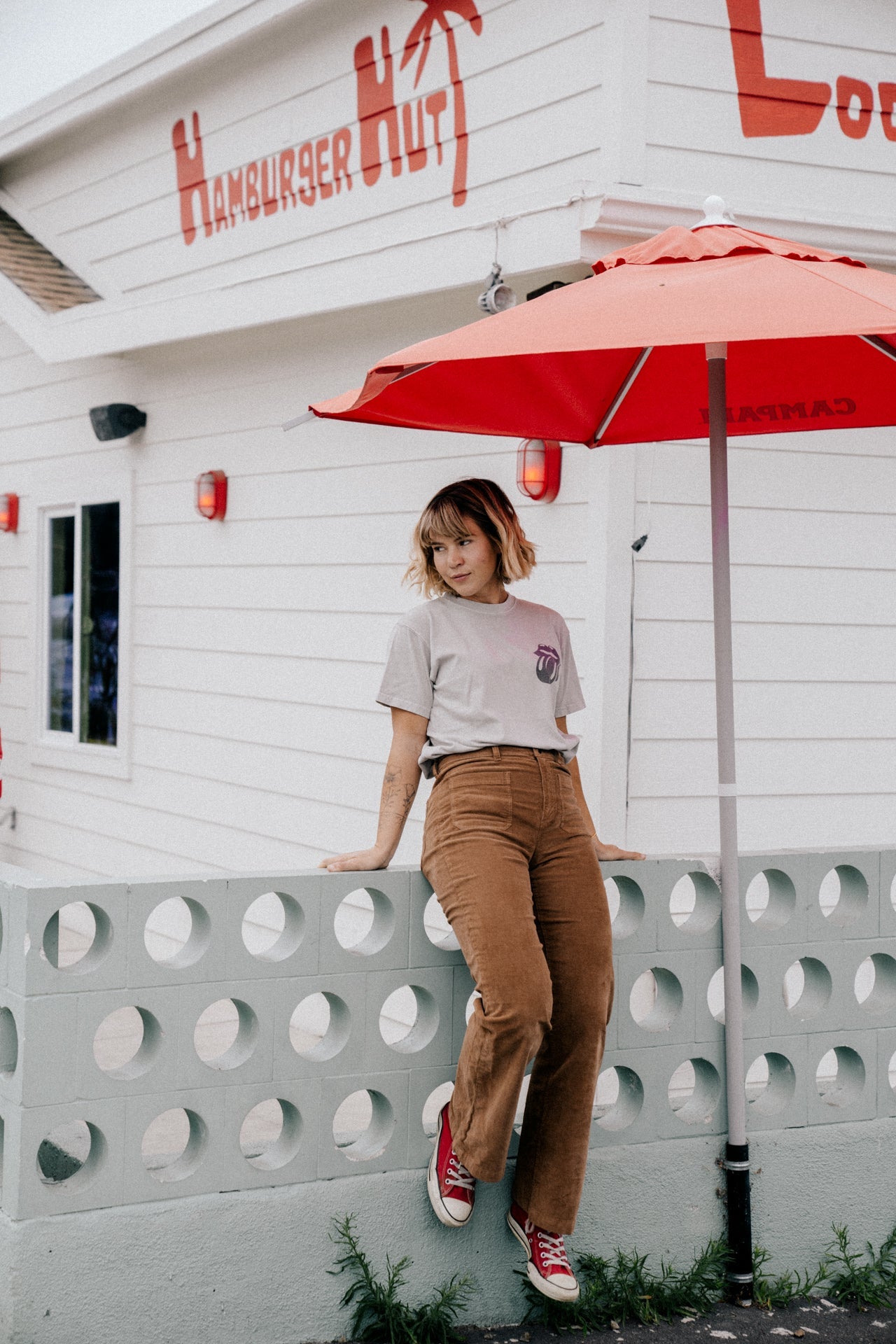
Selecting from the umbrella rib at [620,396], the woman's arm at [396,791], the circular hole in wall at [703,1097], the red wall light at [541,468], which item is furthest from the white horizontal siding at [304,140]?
the circular hole in wall at [703,1097]

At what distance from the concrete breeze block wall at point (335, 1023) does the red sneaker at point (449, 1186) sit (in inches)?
4.2

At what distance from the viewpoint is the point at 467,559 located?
3.31 meters

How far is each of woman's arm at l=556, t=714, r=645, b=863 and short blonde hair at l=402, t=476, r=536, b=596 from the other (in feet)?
1.40

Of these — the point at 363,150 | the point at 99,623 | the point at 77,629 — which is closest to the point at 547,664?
the point at 363,150

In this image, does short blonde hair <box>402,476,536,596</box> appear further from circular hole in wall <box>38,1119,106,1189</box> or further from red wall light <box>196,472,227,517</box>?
red wall light <box>196,472,227,517</box>

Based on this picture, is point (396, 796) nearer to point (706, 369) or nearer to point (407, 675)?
point (407, 675)

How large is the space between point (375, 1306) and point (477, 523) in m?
1.91

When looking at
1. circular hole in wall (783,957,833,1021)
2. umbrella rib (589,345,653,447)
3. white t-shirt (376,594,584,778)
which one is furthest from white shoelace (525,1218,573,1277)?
umbrella rib (589,345,653,447)

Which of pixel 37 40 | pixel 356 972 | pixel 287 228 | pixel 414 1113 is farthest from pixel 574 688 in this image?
pixel 37 40

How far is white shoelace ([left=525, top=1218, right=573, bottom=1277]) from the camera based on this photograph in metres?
3.21

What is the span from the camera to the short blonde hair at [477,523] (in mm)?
3326

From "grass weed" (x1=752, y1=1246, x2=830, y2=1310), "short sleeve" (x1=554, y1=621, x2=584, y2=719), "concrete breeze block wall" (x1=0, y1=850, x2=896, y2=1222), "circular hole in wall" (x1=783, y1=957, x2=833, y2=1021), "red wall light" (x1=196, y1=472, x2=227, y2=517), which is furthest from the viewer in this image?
"red wall light" (x1=196, y1=472, x2=227, y2=517)

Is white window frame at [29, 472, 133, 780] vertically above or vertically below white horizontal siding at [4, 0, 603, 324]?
below

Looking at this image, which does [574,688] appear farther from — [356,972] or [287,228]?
[287,228]
